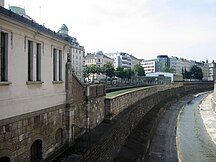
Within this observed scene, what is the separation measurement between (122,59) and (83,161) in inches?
6030

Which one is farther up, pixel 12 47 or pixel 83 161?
pixel 12 47

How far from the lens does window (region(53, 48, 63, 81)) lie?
52.3 feet

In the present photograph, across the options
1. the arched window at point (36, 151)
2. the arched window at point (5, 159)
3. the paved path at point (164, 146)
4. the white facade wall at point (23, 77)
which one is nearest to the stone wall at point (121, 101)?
the paved path at point (164, 146)

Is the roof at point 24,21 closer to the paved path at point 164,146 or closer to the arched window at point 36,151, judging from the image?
the arched window at point 36,151

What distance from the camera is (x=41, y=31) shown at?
43.2 feet

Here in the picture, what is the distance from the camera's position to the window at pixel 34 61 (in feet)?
42.7

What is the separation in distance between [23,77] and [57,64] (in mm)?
4100

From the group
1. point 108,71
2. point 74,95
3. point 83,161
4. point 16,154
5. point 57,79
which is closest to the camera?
point 16,154

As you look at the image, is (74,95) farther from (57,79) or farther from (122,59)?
(122,59)

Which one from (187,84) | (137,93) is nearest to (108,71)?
(137,93)

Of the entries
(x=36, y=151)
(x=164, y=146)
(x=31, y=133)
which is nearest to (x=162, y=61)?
(x=164, y=146)

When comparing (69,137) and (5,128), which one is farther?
(69,137)

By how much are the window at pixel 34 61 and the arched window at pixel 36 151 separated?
318 cm

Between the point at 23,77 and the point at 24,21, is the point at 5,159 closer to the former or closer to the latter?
the point at 23,77
